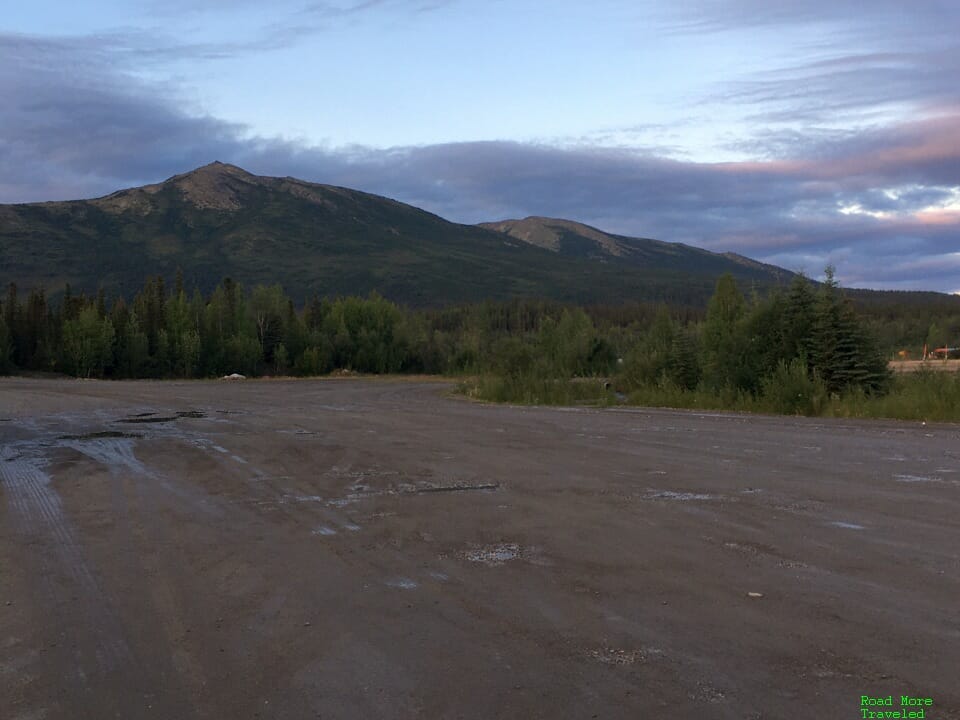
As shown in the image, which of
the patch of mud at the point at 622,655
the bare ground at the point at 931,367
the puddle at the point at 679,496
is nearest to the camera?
the patch of mud at the point at 622,655

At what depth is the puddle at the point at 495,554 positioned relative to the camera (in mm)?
7234

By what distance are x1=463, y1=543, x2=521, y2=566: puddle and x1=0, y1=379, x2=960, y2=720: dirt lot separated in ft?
0.12

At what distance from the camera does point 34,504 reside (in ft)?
34.0

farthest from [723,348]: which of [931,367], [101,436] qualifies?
[101,436]

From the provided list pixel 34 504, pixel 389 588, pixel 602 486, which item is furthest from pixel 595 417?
pixel 389 588

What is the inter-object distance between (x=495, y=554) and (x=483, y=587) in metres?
1.02

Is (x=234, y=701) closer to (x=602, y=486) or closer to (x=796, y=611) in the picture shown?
(x=796, y=611)

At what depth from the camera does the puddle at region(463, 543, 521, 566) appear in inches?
285

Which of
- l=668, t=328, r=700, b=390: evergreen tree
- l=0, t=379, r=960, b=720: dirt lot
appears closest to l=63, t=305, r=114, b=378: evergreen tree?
l=668, t=328, r=700, b=390: evergreen tree

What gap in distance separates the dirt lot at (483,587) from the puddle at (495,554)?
0.04 meters

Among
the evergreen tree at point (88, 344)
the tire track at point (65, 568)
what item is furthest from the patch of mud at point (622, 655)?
the evergreen tree at point (88, 344)

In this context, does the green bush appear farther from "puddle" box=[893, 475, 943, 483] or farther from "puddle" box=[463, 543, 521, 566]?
"puddle" box=[463, 543, 521, 566]

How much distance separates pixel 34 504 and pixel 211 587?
4.89 meters

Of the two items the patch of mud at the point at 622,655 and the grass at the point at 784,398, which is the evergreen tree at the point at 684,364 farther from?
the patch of mud at the point at 622,655
